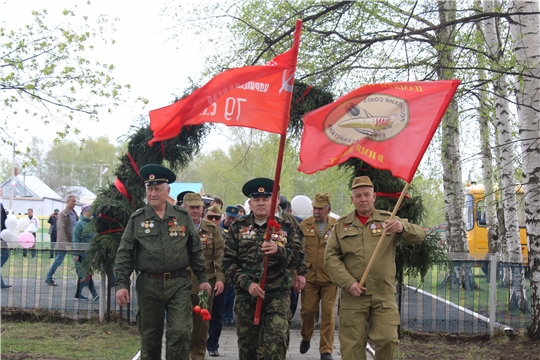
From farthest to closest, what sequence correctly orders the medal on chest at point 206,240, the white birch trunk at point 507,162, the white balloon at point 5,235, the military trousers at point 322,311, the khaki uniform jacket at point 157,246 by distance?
the white balloon at point 5,235, the white birch trunk at point 507,162, the military trousers at point 322,311, the medal on chest at point 206,240, the khaki uniform jacket at point 157,246

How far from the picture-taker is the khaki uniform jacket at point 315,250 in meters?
9.26

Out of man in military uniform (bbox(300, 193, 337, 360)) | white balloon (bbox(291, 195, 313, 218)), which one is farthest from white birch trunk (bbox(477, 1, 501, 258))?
white balloon (bbox(291, 195, 313, 218))

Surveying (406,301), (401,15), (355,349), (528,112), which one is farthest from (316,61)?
(355,349)

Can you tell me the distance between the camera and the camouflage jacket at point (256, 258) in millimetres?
6991

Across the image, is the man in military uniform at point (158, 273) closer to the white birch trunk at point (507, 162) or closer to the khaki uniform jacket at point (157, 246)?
the khaki uniform jacket at point (157, 246)

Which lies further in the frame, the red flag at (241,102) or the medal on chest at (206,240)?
the medal on chest at (206,240)

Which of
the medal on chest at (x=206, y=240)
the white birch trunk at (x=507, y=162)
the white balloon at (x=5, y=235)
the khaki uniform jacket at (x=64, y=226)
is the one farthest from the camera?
the white balloon at (x=5, y=235)

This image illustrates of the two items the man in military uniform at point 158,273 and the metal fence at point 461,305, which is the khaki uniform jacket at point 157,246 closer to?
the man in military uniform at point 158,273

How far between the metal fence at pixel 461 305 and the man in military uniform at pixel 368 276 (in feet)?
13.9

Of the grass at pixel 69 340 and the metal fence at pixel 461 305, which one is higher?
the metal fence at pixel 461 305

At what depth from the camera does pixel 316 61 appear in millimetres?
11227

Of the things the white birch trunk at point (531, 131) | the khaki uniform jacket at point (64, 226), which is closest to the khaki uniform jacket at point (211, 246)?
the white birch trunk at point (531, 131)

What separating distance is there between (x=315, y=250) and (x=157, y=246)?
9.80 ft

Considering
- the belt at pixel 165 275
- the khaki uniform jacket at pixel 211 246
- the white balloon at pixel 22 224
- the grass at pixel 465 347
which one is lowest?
the grass at pixel 465 347
